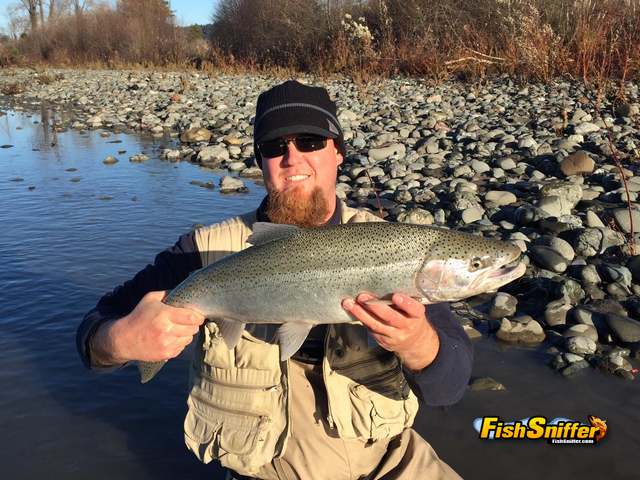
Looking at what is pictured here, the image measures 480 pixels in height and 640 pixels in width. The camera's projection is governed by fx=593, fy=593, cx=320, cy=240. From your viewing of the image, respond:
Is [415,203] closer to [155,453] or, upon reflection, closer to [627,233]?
[627,233]

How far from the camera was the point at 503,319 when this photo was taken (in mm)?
5148

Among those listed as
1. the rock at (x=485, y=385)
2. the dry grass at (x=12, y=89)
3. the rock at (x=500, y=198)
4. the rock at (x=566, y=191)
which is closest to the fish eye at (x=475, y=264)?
the rock at (x=485, y=385)

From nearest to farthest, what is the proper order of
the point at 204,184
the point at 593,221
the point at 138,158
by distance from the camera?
1. the point at 593,221
2. the point at 204,184
3. the point at 138,158

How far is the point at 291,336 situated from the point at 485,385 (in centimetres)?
237

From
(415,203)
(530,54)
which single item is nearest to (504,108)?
(530,54)

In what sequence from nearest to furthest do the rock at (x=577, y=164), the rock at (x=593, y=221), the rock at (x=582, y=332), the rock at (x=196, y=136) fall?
the rock at (x=582, y=332) → the rock at (x=593, y=221) → the rock at (x=577, y=164) → the rock at (x=196, y=136)

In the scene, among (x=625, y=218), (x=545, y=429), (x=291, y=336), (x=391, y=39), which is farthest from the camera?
(x=391, y=39)

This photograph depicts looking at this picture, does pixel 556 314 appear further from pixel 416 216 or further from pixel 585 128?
pixel 585 128

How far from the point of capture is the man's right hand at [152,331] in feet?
8.99

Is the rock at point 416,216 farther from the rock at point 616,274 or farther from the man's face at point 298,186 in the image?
the man's face at point 298,186

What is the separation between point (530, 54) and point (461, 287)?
1465cm

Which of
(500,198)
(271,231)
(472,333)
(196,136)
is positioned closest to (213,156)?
(196,136)

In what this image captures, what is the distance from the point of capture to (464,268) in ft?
8.98

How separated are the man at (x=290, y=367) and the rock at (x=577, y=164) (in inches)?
259
